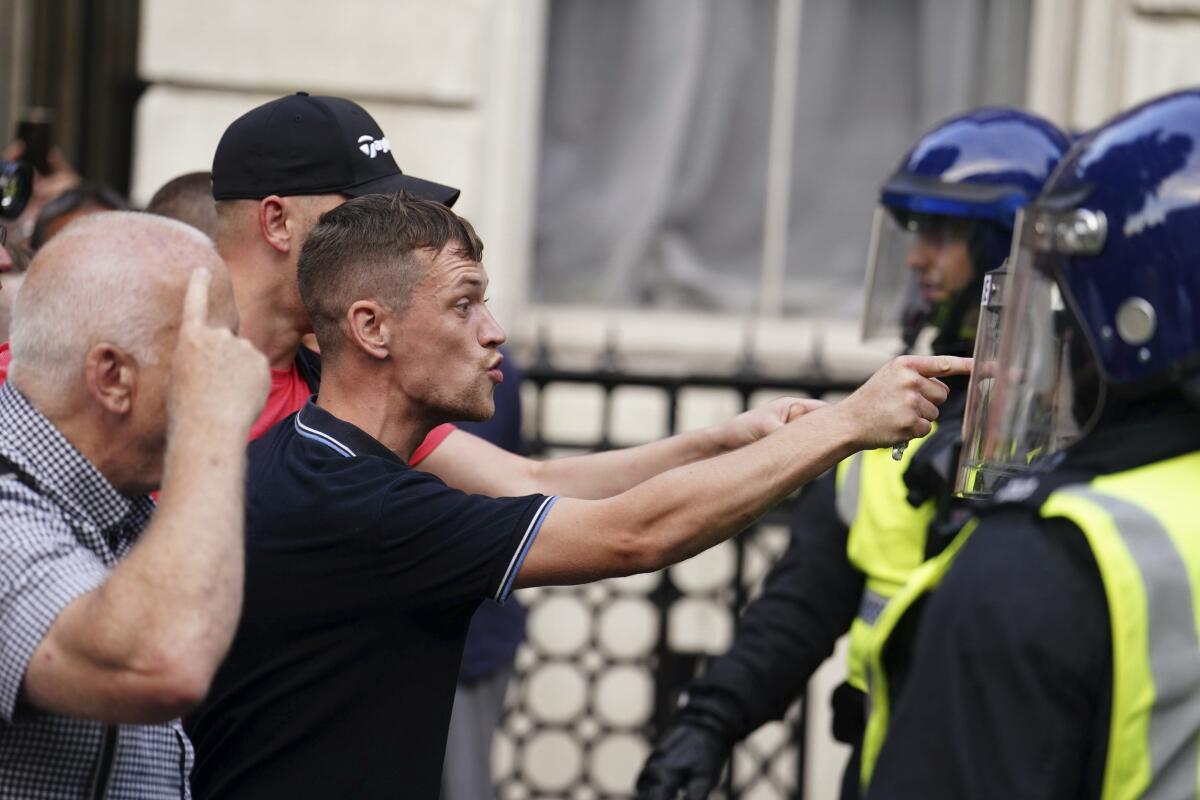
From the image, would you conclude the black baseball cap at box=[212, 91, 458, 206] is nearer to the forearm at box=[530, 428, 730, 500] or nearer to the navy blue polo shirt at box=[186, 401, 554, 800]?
the forearm at box=[530, 428, 730, 500]

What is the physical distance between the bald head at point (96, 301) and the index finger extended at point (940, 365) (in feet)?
3.10

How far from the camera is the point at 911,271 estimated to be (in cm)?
369

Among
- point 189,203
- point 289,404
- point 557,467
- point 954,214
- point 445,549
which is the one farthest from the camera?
point 189,203

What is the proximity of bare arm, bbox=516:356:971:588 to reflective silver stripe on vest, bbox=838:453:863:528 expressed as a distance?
99cm

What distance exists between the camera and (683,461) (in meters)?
3.04

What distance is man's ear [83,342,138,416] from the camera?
210cm

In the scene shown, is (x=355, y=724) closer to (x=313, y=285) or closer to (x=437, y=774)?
(x=437, y=774)

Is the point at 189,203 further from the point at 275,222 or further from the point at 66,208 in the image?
the point at 66,208

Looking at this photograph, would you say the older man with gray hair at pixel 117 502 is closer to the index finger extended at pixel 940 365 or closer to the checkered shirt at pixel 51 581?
the checkered shirt at pixel 51 581

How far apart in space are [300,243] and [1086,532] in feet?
5.93

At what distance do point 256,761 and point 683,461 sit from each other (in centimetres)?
94

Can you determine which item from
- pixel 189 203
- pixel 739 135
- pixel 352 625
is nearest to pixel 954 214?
pixel 189 203

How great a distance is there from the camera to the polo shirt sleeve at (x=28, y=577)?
192cm

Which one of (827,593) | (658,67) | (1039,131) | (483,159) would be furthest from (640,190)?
(827,593)
